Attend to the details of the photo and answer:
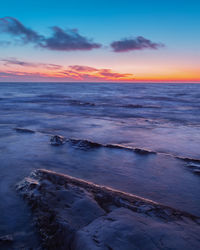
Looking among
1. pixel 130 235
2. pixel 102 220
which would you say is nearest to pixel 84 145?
pixel 102 220

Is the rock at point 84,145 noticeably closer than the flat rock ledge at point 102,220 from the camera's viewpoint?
No

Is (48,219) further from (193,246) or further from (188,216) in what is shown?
(188,216)

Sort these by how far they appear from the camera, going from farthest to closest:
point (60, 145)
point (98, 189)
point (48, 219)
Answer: point (60, 145), point (98, 189), point (48, 219)

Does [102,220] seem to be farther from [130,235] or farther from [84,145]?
[84,145]

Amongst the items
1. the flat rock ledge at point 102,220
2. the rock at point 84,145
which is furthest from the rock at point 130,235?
the rock at point 84,145

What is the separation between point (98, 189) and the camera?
8.95ft

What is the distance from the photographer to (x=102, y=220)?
2.03 metres

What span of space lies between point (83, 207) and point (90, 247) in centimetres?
60

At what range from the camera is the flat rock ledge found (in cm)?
175

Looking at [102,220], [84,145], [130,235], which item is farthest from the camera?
[84,145]

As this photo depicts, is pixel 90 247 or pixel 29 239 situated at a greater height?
pixel 90 247

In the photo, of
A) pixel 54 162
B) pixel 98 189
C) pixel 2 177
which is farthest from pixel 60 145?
pixel 98 189

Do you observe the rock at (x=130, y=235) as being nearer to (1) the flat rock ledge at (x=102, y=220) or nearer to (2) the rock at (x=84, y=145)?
(1) the flat rock ledge at (x=102, y=220)

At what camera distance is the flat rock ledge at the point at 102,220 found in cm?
175
